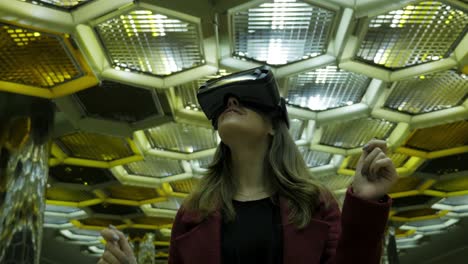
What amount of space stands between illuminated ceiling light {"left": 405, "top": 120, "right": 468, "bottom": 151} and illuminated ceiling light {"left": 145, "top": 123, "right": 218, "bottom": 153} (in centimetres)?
433

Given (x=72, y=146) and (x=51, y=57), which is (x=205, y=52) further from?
(x=72, y=146)

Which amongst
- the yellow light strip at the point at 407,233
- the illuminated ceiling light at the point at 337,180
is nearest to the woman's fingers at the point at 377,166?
the illuminated ceiling light at the point at 337,180

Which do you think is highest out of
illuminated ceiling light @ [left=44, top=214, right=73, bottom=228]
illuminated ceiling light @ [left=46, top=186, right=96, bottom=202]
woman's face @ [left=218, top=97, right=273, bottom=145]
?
woman's face @ [left=218, top=97, right=273, bottom=145]

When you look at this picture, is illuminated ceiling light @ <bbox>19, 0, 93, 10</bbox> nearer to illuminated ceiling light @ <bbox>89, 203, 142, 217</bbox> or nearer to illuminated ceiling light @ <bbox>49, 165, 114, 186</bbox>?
illuminated ceiling light @ <bbox>49, 165, 114, 186</bbox>

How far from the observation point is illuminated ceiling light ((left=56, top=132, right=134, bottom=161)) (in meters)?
10.4

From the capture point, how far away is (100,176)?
12.9 metres

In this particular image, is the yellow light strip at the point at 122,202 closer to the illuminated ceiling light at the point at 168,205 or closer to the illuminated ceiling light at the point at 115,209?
the illuminated ceiling light at the point at 115,209

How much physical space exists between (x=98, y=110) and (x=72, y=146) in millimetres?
2339

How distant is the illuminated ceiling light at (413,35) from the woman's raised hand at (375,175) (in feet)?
17.2

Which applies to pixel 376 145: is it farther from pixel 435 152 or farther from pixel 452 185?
pixel 452 185

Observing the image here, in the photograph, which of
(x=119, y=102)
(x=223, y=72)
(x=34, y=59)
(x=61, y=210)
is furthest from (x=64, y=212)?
(x=223, y=72)

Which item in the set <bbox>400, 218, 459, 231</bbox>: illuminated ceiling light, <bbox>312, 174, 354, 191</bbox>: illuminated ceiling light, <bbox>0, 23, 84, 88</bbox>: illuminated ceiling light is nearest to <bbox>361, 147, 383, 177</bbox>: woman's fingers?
<bbox>0, 23, 84, 88</bbox>: illuminated ceiling light

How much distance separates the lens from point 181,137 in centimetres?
1055

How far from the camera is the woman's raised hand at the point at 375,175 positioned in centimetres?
140
